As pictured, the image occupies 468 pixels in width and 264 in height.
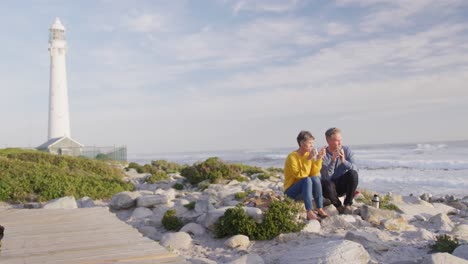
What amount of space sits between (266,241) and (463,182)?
56.6 ft

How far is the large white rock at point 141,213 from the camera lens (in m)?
8.94

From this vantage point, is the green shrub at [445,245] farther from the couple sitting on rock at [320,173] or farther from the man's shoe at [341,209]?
the man's shoe at [341,209]

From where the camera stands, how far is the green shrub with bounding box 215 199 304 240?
681 centimetres

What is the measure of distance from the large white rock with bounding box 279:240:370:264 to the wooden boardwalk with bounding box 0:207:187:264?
5.67 feet

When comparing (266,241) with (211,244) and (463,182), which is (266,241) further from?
(463,182)

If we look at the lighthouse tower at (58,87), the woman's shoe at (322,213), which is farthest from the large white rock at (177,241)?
the lighthouse tower at (58,87)

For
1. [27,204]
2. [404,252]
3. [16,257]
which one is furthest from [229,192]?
[16,257]

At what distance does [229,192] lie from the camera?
10852 mm

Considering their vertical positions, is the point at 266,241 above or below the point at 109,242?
below

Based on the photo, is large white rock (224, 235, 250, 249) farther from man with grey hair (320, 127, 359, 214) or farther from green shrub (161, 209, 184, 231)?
man with grey hair (320, 127, 359, 214)

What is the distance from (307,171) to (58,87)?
32.7 meters

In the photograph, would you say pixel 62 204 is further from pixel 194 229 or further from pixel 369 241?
pixel 369 241

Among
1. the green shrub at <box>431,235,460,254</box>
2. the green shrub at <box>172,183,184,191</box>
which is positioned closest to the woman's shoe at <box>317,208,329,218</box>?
the green shrub at <box>431,235,460,254</box>

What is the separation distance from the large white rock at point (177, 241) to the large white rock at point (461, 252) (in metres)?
3.61
